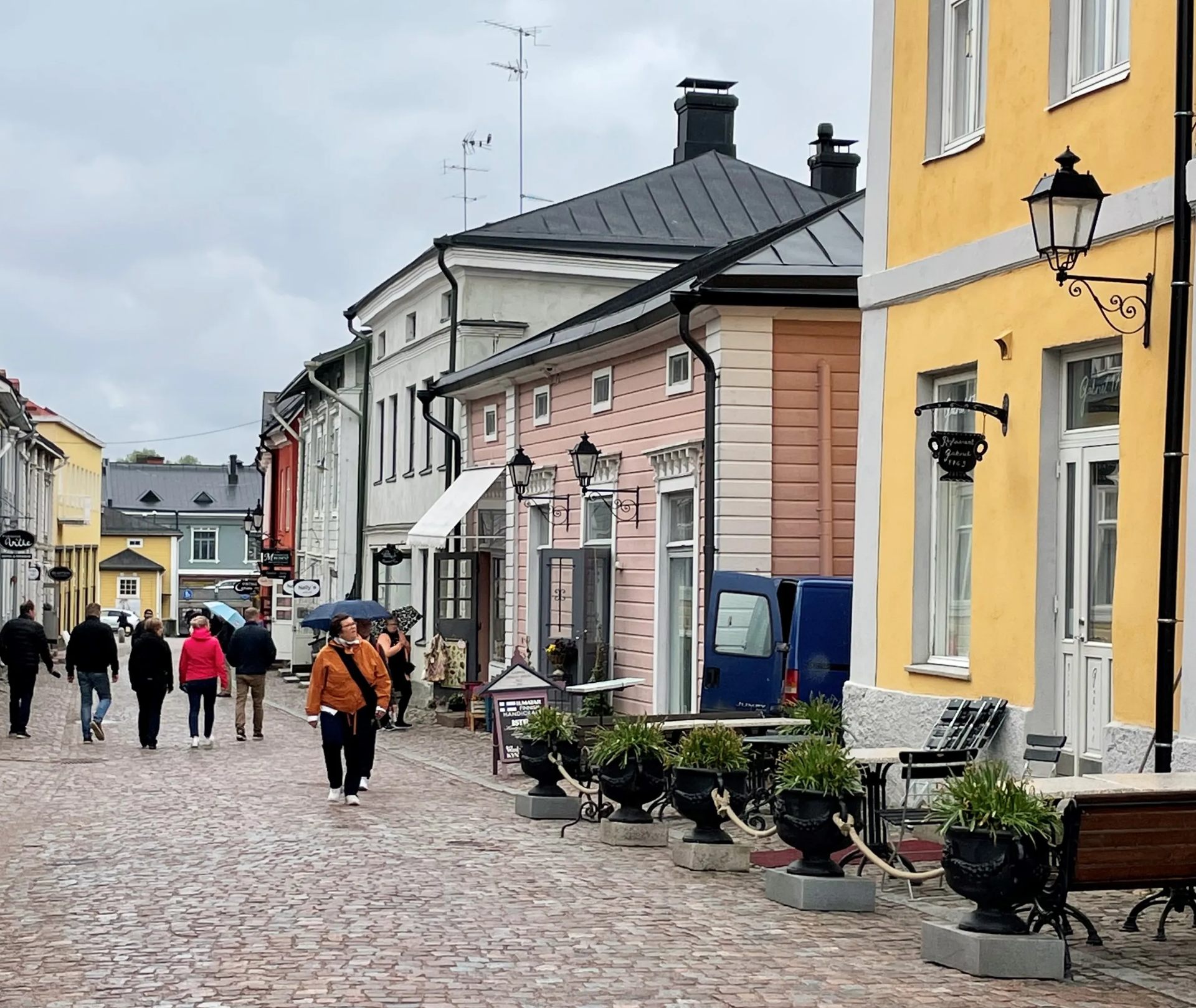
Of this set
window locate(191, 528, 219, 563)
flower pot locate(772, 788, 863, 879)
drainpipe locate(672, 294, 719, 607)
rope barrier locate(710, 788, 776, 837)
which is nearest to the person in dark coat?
drainpipe locate(672, 294, 719, 607)

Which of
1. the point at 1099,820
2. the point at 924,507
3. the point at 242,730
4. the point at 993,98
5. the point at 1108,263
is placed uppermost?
the point at 993,98

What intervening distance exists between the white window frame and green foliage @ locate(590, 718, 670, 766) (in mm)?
4617

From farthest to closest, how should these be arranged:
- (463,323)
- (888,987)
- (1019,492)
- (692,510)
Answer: (463,323)
(692,510)
(1019,492)
(888,987)

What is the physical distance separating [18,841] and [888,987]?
7.23 m

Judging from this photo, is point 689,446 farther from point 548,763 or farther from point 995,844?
point 995,844

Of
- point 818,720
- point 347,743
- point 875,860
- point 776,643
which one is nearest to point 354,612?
point 347,743

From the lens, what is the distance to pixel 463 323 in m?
29.6

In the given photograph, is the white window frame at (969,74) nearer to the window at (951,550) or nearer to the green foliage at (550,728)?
the window at (951,550)

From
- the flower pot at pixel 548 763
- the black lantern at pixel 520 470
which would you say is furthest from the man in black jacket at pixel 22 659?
the flower pot at pixel 548 763

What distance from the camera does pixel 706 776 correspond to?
11289 millimetres

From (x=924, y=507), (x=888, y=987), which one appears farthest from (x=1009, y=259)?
(x=888, y=987)

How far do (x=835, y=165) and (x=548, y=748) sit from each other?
20805 millimetres

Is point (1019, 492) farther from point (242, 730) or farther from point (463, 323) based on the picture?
point (463, 323)

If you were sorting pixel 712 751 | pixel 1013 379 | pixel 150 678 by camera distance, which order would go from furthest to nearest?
pixel 150 678, pixel 1013 379, pixel 712 751
